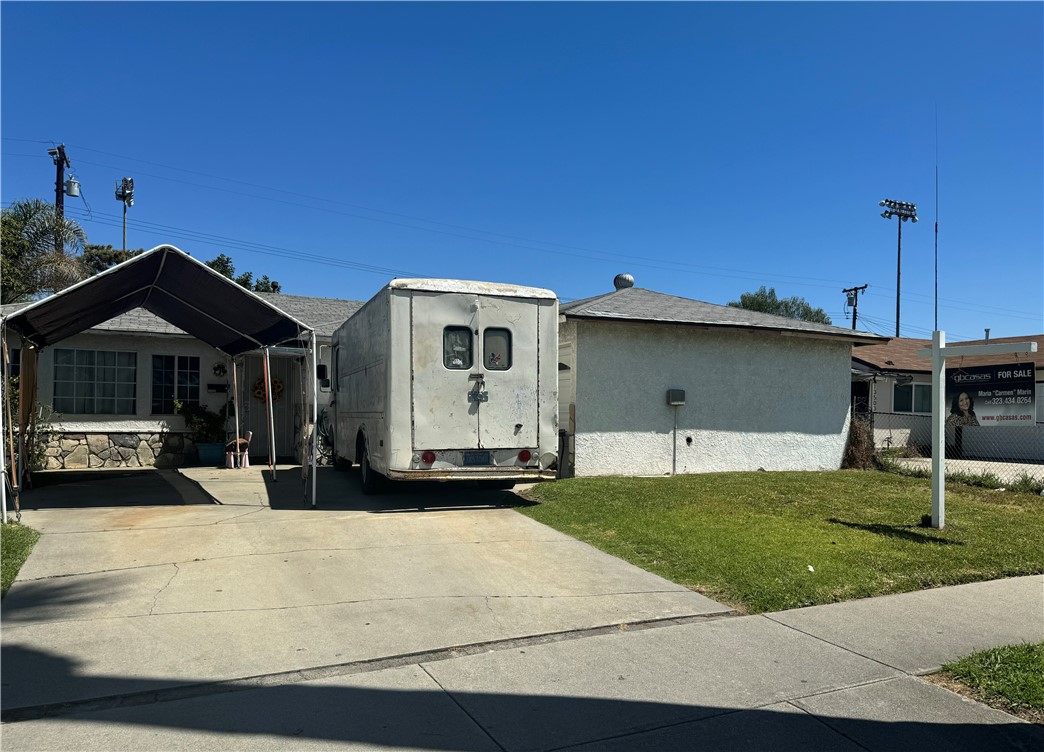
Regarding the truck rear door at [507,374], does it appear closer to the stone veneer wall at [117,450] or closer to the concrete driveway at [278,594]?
the concrete driveway at [278,594]

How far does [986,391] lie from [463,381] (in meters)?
19.5

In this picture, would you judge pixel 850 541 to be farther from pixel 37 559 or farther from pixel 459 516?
pixel 37 559

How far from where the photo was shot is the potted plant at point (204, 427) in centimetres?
1593

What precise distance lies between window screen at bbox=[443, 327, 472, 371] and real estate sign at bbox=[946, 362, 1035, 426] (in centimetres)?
1514

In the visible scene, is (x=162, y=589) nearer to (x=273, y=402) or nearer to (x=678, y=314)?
(x=678, y=314)

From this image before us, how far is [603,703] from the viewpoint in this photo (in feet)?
13.6

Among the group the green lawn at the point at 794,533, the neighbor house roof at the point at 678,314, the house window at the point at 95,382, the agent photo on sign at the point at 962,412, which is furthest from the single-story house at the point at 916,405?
the house window at the point at 95,382

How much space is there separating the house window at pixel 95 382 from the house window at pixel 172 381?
1.31 ft

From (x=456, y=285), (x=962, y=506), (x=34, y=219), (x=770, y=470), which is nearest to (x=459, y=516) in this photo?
(x=456, y=285)

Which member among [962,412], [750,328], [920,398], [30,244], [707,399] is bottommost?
[962,412]

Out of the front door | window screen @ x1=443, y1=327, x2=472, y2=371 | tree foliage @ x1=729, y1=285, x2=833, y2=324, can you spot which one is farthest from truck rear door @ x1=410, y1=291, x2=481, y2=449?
tree foliage @ x1=729, y1=285, x2=833, y2=324

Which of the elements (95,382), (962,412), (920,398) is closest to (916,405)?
(920,398)

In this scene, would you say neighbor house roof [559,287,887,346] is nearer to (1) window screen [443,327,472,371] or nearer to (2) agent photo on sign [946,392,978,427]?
(1) window screen [443,327,472,371]

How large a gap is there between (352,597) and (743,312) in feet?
42.4
